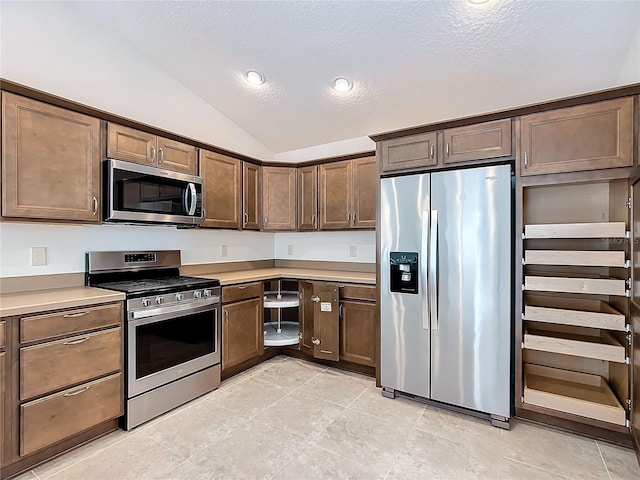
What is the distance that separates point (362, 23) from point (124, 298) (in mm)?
2556

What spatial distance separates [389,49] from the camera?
2.57m

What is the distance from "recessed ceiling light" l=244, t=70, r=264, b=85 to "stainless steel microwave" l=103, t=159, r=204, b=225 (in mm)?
1069

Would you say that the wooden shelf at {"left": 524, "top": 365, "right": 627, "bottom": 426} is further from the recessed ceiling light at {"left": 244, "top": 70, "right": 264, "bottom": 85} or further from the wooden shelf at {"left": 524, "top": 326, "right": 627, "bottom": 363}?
the recessed ceiling light at {"left": 244, "top": 70, "right": 264, "bottom": 85}

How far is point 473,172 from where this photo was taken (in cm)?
240

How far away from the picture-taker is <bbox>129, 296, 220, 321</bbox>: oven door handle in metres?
2.33

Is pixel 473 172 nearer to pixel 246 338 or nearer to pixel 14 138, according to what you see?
pixel 246 338

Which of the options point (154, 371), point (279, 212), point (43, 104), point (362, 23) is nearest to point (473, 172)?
point (362, 23)

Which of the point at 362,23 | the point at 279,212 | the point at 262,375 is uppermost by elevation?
the point at 362,23

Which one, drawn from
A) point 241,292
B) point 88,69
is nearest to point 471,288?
point 241,292

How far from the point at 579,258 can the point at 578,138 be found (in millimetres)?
781

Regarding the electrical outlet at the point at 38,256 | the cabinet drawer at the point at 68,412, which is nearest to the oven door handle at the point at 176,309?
the cabinet drawer at the point at 68,412

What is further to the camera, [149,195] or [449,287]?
[149,195]

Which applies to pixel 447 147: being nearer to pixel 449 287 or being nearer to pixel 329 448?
pixel 449 287

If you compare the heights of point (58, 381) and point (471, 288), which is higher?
point (471, 288)
